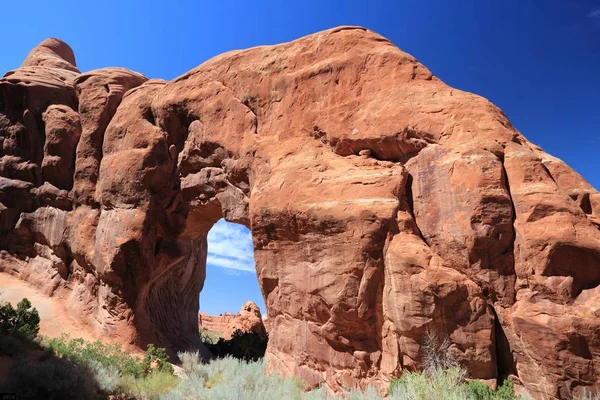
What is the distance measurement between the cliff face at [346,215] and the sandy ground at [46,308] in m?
0.48

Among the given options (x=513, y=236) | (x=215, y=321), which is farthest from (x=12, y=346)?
(x=215, y=321)

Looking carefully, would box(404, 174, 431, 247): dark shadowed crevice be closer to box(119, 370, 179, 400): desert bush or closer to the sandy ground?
box(119, 370, 179, 400): desert bush

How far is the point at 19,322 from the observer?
1080 cm

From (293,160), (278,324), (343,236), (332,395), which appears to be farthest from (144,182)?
(332,395)

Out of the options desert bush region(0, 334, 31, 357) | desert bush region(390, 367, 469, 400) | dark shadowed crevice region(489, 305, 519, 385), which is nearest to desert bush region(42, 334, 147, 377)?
desert bush region(0, 334, 31, 357)

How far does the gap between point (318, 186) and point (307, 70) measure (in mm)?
3582

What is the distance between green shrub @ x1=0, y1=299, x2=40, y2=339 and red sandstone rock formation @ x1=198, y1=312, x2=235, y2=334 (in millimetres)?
23514

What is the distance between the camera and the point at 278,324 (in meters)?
9.39

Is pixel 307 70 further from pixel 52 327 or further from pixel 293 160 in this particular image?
pixel 52 327

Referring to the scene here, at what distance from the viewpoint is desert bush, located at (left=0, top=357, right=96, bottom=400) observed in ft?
22.3

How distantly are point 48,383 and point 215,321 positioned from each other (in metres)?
30.7

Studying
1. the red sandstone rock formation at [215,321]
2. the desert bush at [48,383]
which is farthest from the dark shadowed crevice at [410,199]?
the red sandstone rock formation at [215,321]

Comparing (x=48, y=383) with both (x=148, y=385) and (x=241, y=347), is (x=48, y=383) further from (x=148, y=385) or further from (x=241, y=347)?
(x=241, y=347)

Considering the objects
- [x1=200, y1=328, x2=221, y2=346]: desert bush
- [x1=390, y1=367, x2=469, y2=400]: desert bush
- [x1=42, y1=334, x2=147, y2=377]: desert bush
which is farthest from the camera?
[x1=200, y1=328, x2=221, y2=346]: desert bush
